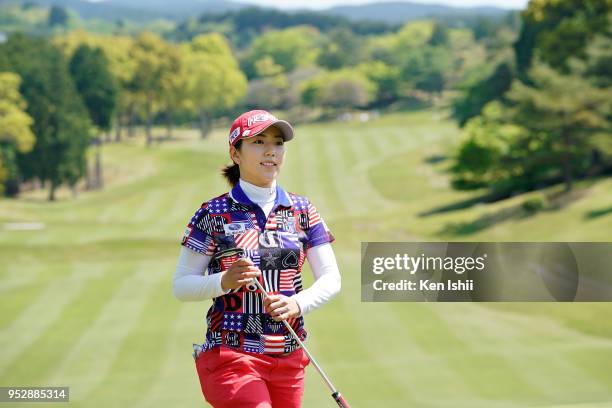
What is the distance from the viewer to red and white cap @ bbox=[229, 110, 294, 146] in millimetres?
4844

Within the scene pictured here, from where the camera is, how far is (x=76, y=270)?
2406 centimetres

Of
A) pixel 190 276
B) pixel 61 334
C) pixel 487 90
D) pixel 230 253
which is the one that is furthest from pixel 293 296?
pixel 487 90

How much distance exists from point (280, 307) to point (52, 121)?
62.6 meters

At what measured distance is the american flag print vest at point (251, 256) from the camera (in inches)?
189

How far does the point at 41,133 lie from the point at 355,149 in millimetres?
29668

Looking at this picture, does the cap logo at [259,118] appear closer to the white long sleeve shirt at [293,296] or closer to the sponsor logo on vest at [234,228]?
the white long sleeve shirt at [293,296]

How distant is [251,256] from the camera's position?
478 cm

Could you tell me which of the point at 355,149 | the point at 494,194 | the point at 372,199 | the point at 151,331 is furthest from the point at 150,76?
the point at 151,331

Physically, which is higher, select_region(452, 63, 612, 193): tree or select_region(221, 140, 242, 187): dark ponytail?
select_region(221, 140, 242, 187): dark ponytail

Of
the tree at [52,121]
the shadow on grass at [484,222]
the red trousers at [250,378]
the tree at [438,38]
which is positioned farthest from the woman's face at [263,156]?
the tree at [438,38]

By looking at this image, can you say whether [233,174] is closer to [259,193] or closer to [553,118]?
[259,193]

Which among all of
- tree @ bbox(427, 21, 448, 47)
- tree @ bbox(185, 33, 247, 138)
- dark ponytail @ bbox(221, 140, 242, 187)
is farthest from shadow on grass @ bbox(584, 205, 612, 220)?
tree @ bbox(427, 21, 448, 47)

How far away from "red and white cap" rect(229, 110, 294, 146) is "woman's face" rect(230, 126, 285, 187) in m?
0.04

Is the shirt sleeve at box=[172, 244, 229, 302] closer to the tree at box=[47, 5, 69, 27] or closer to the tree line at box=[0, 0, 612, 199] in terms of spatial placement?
the tree line at box=[0, 0, 612, 199]
